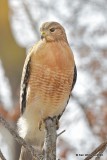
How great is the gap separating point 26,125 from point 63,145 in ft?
12.5

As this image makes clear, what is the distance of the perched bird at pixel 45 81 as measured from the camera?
20.0 ft

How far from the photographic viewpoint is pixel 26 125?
6.52 meters

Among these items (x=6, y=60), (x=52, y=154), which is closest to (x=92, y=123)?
(x=6, y=60)

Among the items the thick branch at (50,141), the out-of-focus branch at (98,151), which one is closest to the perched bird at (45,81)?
the thick branch at (50,141)

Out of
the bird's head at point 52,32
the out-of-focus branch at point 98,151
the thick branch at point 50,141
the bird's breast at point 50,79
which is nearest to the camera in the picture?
the out-of-focus branch at point 98,151

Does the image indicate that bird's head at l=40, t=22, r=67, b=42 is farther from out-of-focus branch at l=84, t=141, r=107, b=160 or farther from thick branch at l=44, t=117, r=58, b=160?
out-of-focus branch at l=84, t=141, r=107, b=160

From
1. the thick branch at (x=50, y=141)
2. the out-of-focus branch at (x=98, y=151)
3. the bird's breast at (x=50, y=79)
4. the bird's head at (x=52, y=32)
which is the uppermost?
the bird's head at (x=52, y=32)

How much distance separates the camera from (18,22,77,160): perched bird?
6082 millimetres

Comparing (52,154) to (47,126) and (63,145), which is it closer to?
(47,126)

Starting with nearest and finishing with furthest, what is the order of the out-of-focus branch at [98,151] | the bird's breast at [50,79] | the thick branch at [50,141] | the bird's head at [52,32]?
the out-of-focus branch at [98,151]
the thick branch at [50,141]
the bird's breast at [50,79]
the bird's head at [52,32]

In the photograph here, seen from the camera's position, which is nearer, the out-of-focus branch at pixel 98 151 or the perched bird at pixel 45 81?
the out-of-focus branch at pixel 98 151

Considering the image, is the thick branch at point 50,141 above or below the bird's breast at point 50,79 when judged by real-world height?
below

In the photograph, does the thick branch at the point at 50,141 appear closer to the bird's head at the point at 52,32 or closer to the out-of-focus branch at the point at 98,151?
the out-of-focus branch at the point at 98,151

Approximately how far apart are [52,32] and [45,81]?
55 cm
